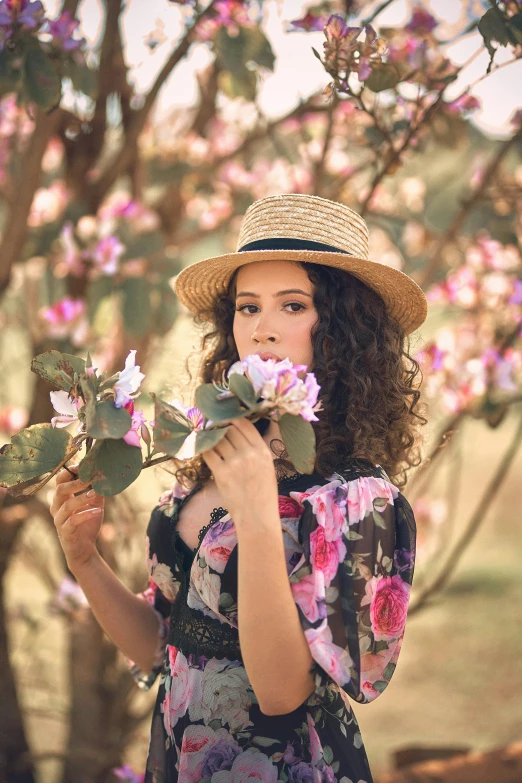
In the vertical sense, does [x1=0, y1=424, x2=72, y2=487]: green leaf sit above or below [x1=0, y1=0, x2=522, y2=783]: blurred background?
below

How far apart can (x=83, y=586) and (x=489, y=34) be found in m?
1.37

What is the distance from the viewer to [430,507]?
3297 millimetres

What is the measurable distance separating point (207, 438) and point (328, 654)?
375mm

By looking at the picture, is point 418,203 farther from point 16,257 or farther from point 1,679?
point 1,679

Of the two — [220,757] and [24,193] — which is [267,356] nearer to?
[220,757]

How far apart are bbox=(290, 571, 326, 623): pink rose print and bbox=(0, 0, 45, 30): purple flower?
1320 mm

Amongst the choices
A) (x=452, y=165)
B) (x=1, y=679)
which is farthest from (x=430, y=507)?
(x=1, y=679)

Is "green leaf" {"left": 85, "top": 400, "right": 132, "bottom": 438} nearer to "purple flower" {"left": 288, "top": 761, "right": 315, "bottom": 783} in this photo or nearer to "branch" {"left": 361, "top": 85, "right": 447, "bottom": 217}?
"purple flower" {"left": 288, "top": 761, "right": 315, "bottom": 783}

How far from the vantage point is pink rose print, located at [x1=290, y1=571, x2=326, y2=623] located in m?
1.12

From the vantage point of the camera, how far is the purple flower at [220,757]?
4.16 ft

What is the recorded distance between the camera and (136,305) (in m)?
2.45

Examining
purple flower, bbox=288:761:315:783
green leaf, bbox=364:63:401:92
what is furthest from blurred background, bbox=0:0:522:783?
purple flower, bbox=288:761:315:783

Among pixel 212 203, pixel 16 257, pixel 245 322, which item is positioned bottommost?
pixel 245 322

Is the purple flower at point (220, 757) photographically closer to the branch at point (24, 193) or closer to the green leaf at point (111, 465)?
the green leaf at point (111, 465)
